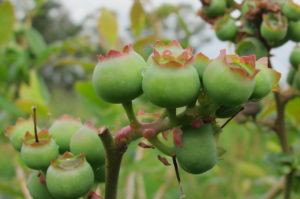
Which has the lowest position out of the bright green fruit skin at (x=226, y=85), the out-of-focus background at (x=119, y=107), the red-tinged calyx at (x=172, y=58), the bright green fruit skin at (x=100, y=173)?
the out-of-focus background at (x=119, y=107)

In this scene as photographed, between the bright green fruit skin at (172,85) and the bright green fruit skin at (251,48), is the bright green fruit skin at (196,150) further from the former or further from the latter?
the bright green fruit skin at (251,48)

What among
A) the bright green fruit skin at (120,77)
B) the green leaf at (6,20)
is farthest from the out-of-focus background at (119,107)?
the bright green fruit skin at (120,77)

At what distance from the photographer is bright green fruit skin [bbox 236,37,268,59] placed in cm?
110

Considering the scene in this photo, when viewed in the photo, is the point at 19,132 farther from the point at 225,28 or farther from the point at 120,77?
the point at 225,28

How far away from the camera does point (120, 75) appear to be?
2.07 feet

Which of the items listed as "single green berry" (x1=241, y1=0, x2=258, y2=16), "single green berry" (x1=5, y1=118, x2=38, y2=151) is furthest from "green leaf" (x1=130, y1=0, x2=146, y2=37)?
"single green berry" (x1=5, y1=118, x2=38, y2=151)

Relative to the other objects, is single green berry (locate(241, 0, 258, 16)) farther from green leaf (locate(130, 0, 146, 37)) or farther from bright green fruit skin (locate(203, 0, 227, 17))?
green leaf (locate(130, 0, 146, 37))

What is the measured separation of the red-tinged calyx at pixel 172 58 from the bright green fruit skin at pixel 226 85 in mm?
31

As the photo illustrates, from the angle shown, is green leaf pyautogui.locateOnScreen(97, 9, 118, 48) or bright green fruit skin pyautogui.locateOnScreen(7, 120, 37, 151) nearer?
bright green fruit skin pyautogui.locateOnScreen(7, 120, 37, 151)

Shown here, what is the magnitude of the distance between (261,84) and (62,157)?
0.87 ft

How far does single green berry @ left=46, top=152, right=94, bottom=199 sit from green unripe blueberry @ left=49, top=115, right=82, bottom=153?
0.06m

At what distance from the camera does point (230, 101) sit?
600 mm

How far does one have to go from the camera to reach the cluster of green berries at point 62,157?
0.68 metres

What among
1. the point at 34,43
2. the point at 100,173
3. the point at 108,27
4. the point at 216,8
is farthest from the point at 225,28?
the point at 34,43
